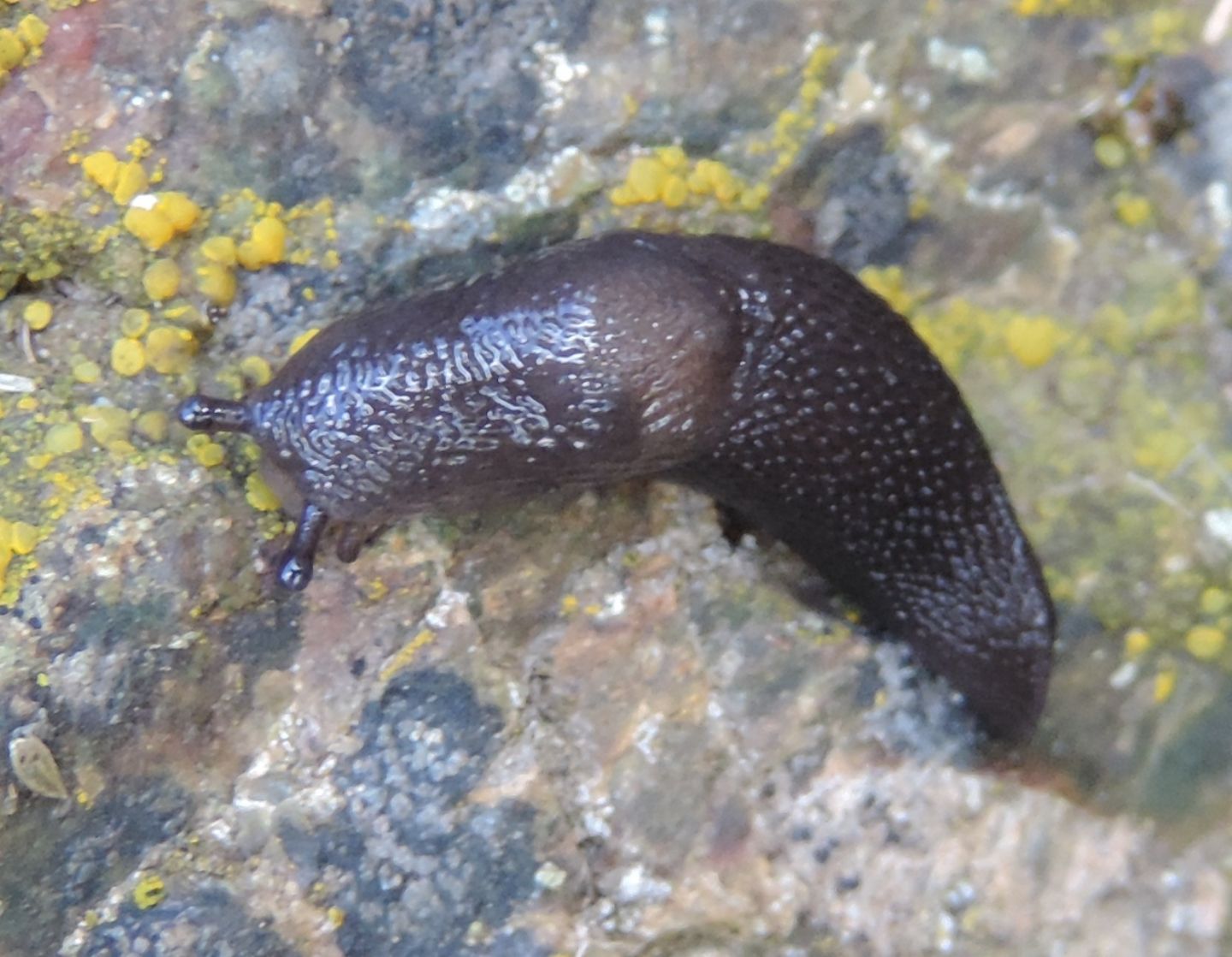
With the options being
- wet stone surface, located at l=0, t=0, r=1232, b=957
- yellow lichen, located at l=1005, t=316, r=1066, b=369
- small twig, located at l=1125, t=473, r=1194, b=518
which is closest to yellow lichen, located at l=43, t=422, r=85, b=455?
wet stone surface, located at l=0, t=0, r=1232, b=957

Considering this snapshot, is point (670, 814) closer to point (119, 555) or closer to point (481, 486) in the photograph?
point (481, 486)

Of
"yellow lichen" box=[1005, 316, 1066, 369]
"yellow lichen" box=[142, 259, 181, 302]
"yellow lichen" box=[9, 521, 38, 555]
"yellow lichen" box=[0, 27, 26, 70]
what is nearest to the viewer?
"yellow lichen" box=[9, 521, 38, 555]

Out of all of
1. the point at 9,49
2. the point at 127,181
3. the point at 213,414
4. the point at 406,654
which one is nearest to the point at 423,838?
the point at 406,654

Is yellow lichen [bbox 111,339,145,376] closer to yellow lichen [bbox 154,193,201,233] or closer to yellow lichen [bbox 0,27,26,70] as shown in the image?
yellow lichen [bbox 154,193,201,233]

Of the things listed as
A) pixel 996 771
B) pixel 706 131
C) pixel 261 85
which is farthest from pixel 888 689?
pixel 261 85

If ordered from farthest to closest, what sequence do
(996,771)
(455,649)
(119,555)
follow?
1. (996,771)
2. (455,649)
3. (119,555)

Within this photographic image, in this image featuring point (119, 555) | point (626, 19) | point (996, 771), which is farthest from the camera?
point (996, 771)

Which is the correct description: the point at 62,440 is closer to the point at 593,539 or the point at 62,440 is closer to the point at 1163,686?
the point at 593,539
